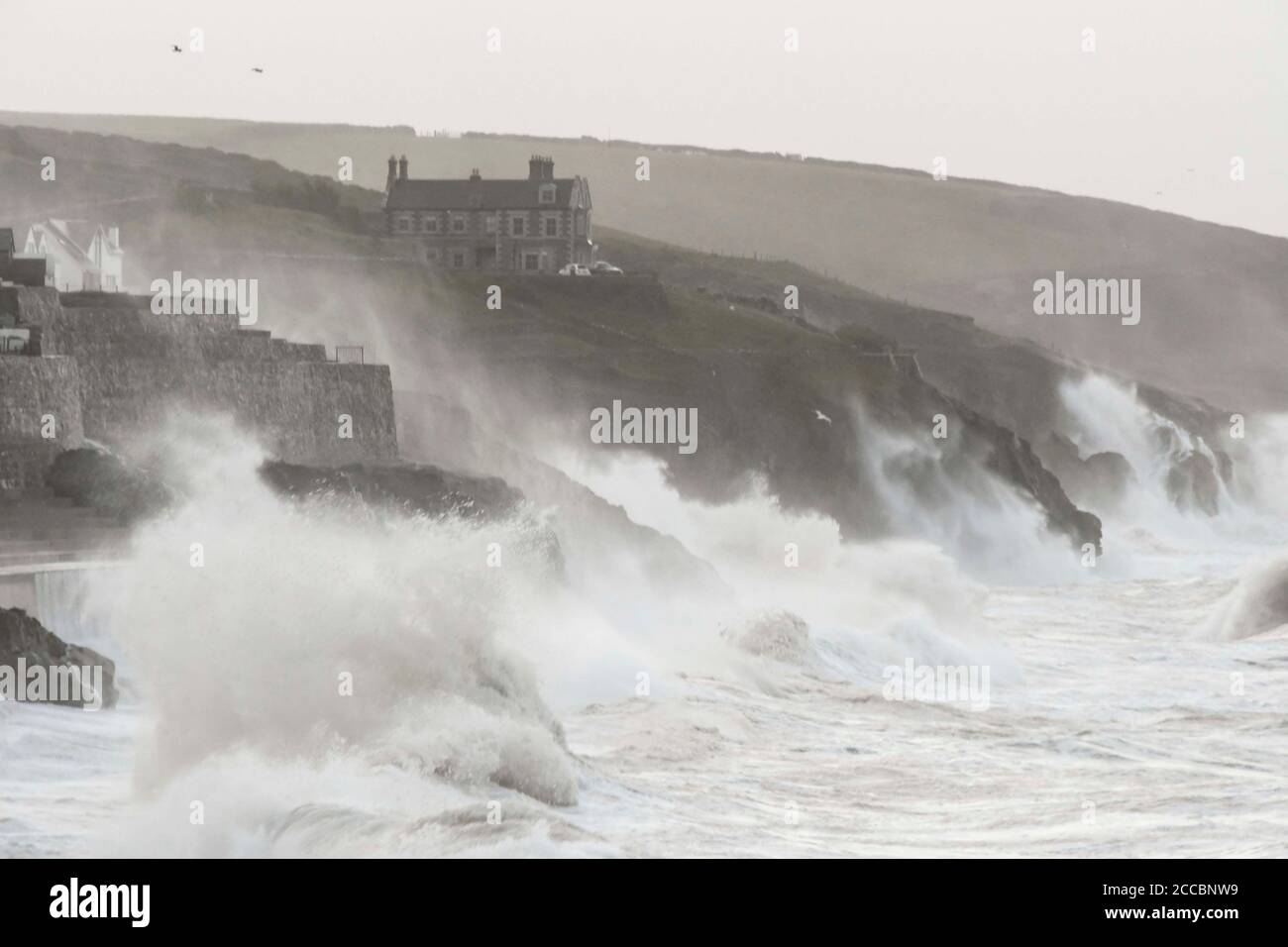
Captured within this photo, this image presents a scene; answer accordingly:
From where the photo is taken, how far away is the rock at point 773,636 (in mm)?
42281

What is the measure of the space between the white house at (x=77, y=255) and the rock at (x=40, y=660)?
21.0 meters

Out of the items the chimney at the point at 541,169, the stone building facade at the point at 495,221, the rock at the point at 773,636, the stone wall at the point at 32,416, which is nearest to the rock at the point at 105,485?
the stone wall at the point at 32,416

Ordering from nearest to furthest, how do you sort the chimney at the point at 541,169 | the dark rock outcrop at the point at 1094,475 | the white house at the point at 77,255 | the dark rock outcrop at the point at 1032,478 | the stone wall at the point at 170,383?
the stone wall at the point at 170,383 < the white house at the point at 77,255 < the dark rock outcrop at the point at 1032,478 < the chimney at the point at 541,169 < the dark rock outcrop at the point at 1094,475

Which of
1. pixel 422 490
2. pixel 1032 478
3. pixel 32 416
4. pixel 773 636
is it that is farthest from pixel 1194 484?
pixel 32 416

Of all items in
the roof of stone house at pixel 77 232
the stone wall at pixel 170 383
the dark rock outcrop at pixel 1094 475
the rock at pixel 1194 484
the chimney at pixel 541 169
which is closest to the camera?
the stone wall at pixel 170 383

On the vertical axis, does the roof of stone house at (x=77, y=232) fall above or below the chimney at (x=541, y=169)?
below

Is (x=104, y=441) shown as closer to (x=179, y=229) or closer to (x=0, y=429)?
(x=0, y=429)

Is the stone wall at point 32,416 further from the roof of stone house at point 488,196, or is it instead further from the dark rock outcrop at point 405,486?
the roof of stone house at point 488,196

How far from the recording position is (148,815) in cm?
2422

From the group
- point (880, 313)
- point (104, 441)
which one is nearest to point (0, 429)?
point (104, 441)

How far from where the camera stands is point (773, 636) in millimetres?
42781

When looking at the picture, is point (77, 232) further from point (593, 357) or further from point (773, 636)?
point (773, 636)

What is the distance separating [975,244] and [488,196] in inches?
3252
